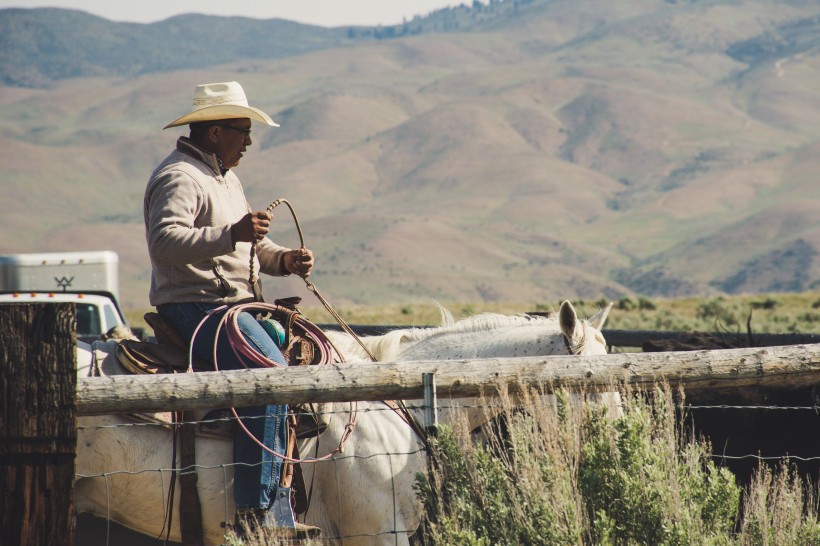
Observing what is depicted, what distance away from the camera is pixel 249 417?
14.8 feet

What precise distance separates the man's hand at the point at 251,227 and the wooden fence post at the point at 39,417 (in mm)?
1267

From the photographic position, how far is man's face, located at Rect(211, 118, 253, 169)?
17.0ft

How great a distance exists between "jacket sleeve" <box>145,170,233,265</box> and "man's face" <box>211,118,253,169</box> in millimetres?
320

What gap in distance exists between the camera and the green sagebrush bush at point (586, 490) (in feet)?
13.5

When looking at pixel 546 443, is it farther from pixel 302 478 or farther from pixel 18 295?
pixel 18 295

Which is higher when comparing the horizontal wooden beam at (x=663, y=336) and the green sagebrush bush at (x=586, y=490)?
the horizontal wooden beam at (x=663, y=336)

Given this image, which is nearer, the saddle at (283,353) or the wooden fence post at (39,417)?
the wooden fence post at (39,417)

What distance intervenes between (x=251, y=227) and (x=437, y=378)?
1063mm

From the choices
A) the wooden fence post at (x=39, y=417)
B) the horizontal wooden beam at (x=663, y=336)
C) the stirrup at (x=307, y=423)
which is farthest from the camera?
the horizontal wooden beam at (x=663, y=336)

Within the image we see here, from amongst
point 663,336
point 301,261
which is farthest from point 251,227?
point 663,336

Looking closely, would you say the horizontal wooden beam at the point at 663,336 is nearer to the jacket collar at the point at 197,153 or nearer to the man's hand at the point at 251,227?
the jacket collar at the point at 197,153

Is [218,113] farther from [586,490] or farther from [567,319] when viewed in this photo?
[586,490]

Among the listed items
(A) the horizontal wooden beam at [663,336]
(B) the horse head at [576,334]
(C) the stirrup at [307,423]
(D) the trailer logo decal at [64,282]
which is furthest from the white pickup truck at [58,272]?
(B) the horse head at [576,334]

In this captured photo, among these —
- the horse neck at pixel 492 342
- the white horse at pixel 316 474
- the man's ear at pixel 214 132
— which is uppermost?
the man's ear at pixel 214 132
